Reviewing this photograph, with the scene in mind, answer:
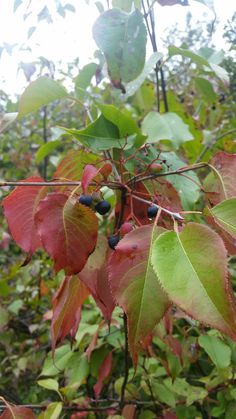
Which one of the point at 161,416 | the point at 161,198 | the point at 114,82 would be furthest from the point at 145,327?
the point at 161,416

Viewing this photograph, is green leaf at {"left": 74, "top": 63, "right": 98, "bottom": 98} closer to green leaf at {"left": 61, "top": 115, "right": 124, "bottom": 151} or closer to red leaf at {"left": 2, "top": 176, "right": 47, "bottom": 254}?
green leaf at {"left": 61, "top": 115, "right": 124, "bottom": 151}

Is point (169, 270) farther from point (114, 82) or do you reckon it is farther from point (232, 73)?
point (232, 73)

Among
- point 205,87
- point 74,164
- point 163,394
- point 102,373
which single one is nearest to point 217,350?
point 163,394

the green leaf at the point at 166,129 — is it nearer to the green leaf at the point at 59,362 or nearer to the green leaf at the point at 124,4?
the green leaf at the point at 124,4

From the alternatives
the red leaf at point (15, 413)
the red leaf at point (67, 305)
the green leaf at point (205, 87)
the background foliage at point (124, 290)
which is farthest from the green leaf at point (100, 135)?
the green leaf at point (205, 87)

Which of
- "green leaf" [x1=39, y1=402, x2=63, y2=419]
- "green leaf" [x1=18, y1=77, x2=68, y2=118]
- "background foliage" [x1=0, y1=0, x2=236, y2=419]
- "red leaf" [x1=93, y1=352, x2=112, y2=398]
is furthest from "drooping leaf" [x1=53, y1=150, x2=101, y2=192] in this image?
"red leaf" [x1=93, y1=352, x2=112, y2=398]

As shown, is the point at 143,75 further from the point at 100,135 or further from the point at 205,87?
the point at 205,87

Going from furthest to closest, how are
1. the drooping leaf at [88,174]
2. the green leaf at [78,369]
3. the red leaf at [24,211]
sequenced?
the green leaf at [78,369] < the red leaf at [24,211] < the drooping leaf at [88,174]
